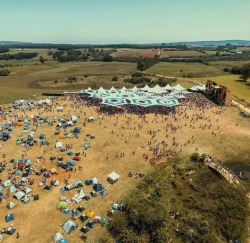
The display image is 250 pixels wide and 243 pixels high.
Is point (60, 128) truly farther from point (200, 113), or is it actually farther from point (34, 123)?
point (200, 113)

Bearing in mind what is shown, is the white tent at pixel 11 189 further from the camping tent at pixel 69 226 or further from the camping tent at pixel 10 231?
the camping tent at pixel 69 226

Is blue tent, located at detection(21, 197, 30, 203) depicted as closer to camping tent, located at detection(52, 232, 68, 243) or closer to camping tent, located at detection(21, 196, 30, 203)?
camping tent, located at detection(21, 196, 30, 203)

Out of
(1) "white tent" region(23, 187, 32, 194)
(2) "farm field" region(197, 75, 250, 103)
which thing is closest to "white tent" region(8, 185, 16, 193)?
(1) "white tent" region(23, 187, 32, 194)

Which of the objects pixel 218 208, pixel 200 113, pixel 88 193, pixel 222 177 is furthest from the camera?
pixel 200 113

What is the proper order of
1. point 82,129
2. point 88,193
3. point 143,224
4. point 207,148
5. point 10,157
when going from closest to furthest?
1. point 143,224
2. point 88,193
3. point 10,157
4. point 207,148
5. point 82,129

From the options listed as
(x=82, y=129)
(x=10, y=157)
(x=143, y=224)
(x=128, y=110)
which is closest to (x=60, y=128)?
(x=82, y=129)

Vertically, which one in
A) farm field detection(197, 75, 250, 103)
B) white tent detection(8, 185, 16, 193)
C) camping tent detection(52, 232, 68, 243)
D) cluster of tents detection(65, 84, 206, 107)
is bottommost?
farm field detection(197, 75, 250, 103)
